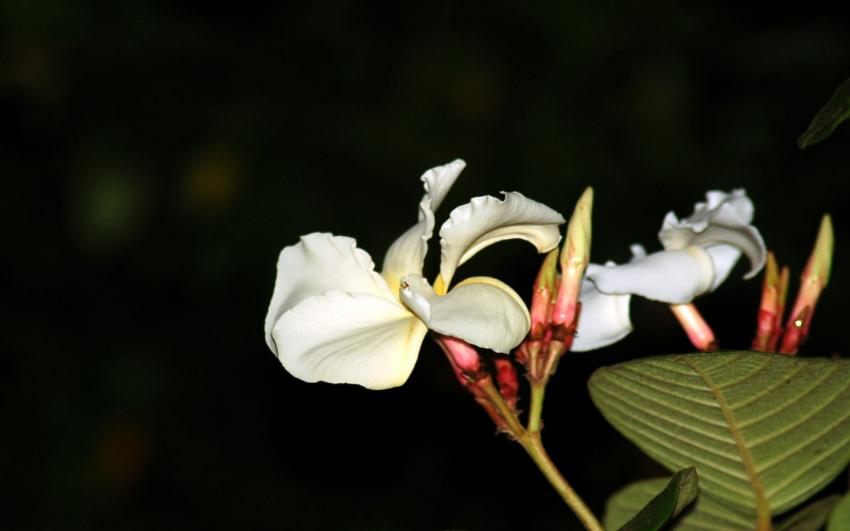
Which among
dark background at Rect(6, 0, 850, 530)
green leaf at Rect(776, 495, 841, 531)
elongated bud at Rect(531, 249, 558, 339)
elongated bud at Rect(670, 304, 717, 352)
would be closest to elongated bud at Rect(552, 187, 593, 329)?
elongated bud at Rect(531, 249, 558, 339)

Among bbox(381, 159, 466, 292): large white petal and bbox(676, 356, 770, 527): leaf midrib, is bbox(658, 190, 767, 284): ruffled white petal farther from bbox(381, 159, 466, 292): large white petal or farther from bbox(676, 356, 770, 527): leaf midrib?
bbox(381, 159, 466, 292): large white petal

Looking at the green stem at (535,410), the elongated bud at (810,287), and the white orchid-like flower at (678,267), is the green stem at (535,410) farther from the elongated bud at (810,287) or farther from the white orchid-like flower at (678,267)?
the elongated bud at (810,287)

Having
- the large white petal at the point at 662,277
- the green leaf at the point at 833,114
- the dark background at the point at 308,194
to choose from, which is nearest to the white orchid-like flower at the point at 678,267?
the large white petal at the point at 662,277

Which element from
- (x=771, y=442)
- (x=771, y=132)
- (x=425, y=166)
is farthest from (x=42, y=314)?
(x=771, y=442)

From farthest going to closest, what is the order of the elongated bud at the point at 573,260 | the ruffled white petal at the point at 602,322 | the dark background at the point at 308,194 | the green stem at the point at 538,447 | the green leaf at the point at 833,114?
the dark background at the point at 308,194 < the ruffled white petal at the point at 602,322 < the elongated bud at the point at 573,260 < the green stem at the point at 538,447 < the green leaf at the point at 833,114

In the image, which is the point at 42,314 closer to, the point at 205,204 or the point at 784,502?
the point at 205,204

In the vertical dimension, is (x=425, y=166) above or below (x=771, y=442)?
above
